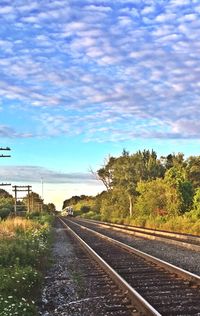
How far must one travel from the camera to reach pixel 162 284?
11.0 m

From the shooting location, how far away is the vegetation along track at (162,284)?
858 centimetres

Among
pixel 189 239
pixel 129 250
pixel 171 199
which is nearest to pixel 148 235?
pixel 189 239

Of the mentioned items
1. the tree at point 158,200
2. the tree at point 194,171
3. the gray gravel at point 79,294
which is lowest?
the gray gravel at point 79,294

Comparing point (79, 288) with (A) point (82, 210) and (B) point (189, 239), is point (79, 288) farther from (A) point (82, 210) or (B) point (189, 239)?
(A) point (82, 210)

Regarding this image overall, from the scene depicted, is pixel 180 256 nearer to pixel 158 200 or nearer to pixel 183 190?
pixel 183 190

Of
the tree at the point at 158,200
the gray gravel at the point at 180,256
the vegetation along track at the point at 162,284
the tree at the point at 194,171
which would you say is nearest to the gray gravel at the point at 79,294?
the vegetation along track at the point at 162,284

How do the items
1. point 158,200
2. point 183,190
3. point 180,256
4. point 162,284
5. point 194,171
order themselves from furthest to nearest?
point 194,171, point 158,200, point 183,190, point 180,256, point 162,284

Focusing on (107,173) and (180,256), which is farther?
(107,173)

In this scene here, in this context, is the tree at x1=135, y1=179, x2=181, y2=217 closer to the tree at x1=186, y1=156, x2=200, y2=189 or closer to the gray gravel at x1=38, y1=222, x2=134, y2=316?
the tree at x1=186, y1=156, x2=200, y2=189

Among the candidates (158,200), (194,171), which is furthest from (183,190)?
(194,171)

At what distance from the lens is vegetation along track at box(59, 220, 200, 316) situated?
858 centimetres

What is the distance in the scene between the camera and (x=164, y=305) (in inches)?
341

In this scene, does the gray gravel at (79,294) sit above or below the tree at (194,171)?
below

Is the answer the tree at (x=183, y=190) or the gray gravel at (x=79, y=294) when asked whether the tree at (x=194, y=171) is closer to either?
the tree at (x=183, y=190)
